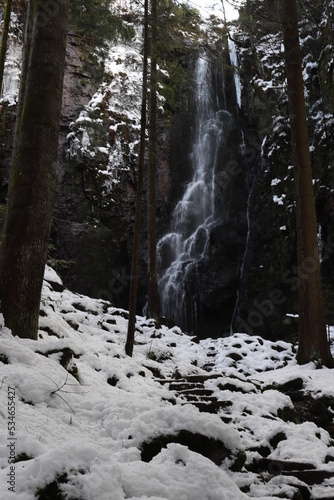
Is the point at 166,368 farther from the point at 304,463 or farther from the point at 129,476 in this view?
the point at 129,476

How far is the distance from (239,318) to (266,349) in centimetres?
606

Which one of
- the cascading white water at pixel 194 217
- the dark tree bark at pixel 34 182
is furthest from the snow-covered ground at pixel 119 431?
the cascading white water at pixel 194 217

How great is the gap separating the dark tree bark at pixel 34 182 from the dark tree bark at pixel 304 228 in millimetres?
5934

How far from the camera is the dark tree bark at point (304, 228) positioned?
8195 mm

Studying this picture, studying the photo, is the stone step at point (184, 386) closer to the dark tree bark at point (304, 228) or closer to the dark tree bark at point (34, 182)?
the dark tree bark at point (34, 182)

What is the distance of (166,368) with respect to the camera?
792 cm

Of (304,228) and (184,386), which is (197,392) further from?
(304,228)

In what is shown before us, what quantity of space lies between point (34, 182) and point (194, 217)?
16164mm

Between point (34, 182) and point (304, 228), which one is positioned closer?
point (34, 182)

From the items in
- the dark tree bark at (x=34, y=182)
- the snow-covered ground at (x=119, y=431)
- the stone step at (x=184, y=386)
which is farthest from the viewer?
the stone step at (x=184, y=386)

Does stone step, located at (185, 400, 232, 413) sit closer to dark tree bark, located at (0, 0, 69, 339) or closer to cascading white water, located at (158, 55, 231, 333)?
dark tree bark, located at (0, 0, 69, 339)

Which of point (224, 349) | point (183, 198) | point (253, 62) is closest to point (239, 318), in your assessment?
point (224, 349)

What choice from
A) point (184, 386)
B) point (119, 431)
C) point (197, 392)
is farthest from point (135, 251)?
point (119, 431)

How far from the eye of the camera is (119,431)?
3.18m
